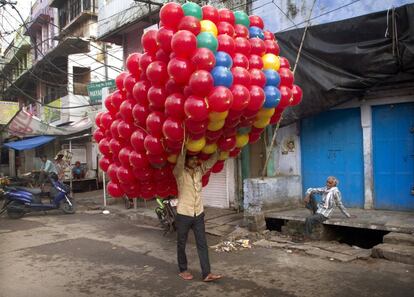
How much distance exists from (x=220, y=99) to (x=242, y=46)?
0.79 meters

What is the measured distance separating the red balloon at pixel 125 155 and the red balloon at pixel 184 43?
1227 mm

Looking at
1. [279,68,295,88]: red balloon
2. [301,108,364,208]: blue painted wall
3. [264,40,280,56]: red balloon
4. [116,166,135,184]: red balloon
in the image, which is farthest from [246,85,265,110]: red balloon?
[301,108,364,208]: blue painted wall

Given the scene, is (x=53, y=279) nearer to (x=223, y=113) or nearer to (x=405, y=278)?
(x=223, y=113)

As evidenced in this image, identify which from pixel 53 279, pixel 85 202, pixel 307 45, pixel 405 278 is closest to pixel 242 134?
pixel 405 278

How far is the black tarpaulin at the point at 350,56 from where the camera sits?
7.06m

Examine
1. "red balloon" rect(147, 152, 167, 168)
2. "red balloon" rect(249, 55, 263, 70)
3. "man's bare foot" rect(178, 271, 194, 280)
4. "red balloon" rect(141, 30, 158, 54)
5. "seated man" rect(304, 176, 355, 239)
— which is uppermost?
"red balloon" rect(141, 30, 158, 54)

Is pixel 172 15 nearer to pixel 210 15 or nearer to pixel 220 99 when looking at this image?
pixel 210 15

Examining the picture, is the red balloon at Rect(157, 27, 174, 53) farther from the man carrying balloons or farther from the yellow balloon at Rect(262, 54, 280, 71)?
the man carrying balloons

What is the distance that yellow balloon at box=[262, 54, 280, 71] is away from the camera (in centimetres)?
455

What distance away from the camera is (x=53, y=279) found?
5.96 m

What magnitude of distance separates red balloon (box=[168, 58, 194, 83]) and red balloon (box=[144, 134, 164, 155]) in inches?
25.8

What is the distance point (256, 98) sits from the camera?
4.11 m

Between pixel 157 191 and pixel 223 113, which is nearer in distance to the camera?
pixel 223 113

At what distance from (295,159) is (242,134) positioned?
485 cm
